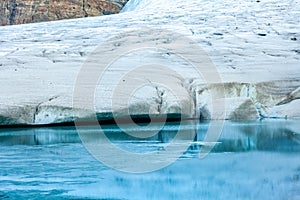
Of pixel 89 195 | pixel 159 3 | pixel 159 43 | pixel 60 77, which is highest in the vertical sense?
pixel 159 3

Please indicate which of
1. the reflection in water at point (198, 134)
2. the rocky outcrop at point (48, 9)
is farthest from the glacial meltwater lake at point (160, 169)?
the rocky outcrop at point (48, 9)

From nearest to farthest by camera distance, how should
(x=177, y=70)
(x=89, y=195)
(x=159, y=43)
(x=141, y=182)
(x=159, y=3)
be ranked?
(x=89, y=195)
(x=141, y=182)
(x=177, y=70)
(x=159, y=43)
(x=159, y=3)

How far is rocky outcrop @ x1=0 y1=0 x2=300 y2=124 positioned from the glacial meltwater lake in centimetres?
50

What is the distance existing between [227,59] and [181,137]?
77.0 inches

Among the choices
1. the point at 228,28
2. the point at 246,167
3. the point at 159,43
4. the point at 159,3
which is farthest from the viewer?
the point at 159,3

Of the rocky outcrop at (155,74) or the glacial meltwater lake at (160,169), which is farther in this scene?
the rocky outcrop at (155,74)

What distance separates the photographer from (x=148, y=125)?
5848 mm

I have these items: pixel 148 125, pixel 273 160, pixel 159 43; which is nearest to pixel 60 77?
pixel 148 125

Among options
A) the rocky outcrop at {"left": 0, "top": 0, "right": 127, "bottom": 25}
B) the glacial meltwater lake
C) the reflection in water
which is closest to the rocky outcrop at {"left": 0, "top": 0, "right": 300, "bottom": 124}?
the reflection in water

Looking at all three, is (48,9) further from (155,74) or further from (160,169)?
(160,169)

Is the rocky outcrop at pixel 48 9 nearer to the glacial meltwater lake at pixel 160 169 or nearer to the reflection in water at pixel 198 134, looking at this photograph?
the reflection in water at pixel 198 134

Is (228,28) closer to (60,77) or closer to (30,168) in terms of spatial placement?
(60,77)

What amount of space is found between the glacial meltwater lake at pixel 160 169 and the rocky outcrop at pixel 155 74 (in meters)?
0.50

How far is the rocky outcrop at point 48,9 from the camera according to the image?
15.4m
